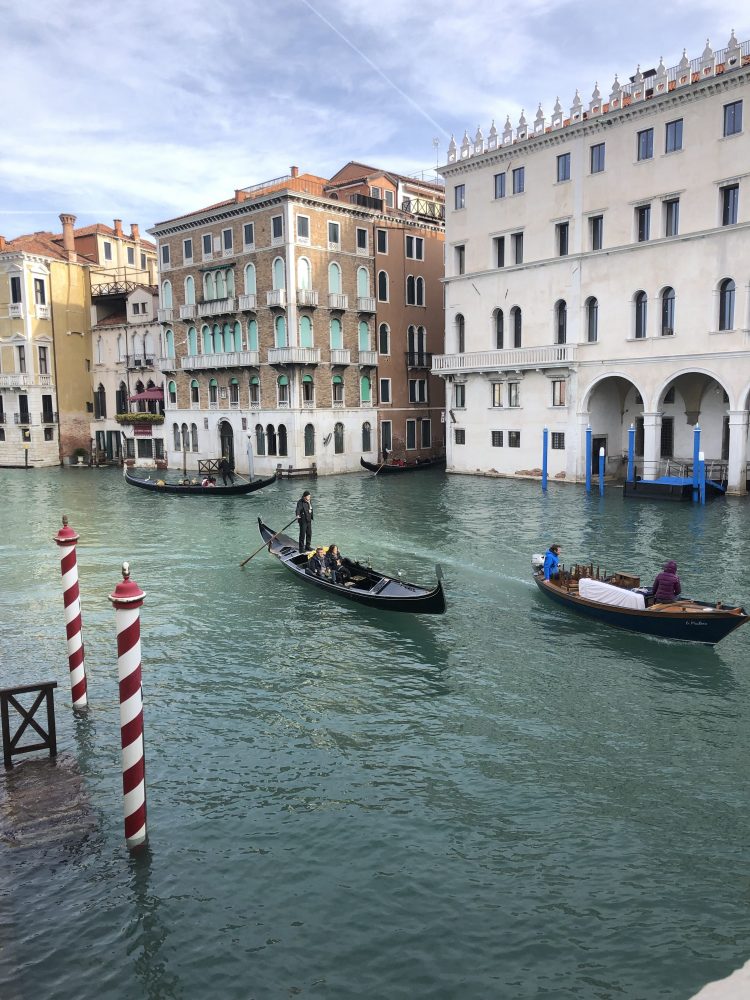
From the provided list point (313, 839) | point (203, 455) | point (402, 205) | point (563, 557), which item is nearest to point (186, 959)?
point (313, 839)

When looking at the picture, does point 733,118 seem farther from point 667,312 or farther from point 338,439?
point 338,439

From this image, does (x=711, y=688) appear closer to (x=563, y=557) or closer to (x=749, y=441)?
(x=563, y=557)

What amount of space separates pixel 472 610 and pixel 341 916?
7886mm

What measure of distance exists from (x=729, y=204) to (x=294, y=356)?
1702 centimetres

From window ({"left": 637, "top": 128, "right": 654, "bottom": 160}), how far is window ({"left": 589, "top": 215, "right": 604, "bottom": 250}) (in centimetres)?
238

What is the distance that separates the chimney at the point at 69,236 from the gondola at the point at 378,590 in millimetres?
35721

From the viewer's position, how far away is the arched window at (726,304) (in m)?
24.5

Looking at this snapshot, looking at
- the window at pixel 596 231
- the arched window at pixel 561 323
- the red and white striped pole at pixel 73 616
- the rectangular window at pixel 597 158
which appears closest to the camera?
the red and white striped pole at pixel 73 616

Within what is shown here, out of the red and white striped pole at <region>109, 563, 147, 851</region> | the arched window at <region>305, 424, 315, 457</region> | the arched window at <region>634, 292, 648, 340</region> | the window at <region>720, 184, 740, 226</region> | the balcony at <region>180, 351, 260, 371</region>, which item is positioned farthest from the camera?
the balcony at <region>180, 351, 260, 371</region>

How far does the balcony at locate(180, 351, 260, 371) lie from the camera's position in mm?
35344

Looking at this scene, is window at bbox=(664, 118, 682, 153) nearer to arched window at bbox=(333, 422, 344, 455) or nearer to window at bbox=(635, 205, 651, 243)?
window at bbox=(635, 205, 651, 243)

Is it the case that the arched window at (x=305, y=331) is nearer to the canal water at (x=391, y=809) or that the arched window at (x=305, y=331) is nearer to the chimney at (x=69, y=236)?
the chimney at (x=69, y=236)

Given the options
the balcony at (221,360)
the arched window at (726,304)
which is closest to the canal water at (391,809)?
the arched window at (726,304)

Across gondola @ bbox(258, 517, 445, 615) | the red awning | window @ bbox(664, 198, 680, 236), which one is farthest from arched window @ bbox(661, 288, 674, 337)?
the red awning
